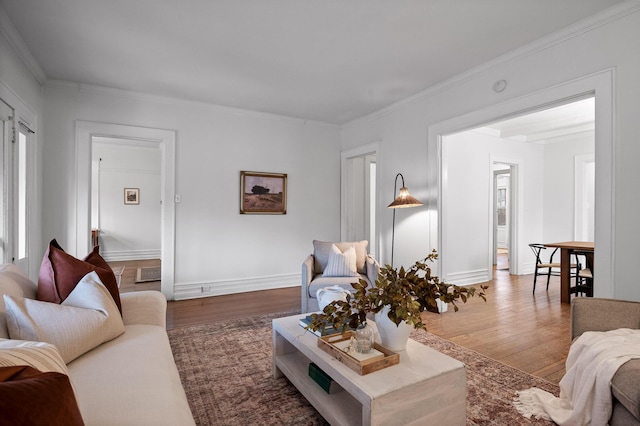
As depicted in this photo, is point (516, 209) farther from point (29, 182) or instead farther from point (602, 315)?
point (29, 182)

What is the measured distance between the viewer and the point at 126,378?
139 centimetres

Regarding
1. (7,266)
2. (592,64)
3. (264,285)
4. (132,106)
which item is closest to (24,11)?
(132,106)

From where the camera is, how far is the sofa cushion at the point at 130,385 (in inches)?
45.2

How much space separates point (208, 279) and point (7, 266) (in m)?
2.98

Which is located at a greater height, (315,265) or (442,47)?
(442,47)

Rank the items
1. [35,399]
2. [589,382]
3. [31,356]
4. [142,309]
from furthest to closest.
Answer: [142,309] < [589,382] < [31,356] < [35,399]

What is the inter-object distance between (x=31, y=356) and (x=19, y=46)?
3.30m

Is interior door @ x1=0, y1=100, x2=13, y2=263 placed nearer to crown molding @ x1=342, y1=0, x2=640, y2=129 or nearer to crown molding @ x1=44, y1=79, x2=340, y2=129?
crown molding @ x1=44, y1=79, x2=340, y2=129

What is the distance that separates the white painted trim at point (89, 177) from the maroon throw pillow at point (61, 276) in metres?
2.39

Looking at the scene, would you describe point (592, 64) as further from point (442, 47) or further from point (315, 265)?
point (315, 265)

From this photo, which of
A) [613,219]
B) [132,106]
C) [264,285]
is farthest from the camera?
[264,285]

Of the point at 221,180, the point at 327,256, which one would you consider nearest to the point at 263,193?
the point at 221,180

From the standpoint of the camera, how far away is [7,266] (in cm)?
180

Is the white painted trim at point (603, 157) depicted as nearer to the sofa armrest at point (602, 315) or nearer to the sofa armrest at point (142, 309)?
the sofa armrest at point (602, 315)
